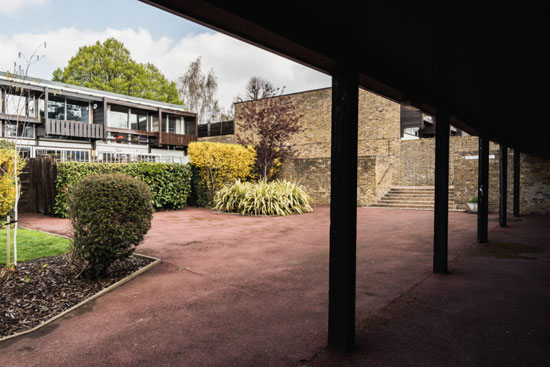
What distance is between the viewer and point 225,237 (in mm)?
7633

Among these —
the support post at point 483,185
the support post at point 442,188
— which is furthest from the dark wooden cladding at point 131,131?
the support post at point 442,188

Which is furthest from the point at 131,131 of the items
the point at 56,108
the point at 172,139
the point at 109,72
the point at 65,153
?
the point at 109,72

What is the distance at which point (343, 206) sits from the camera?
8.66 feet

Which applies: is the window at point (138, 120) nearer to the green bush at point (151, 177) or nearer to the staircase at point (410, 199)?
the green bush at point (151, 177)

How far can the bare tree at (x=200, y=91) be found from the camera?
35531mm

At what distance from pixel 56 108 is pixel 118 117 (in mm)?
3933

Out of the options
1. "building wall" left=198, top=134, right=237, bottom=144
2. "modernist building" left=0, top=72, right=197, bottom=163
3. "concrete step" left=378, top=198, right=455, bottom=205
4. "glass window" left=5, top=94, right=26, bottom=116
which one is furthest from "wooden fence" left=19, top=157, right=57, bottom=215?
"building wall" left=198, top=134, right=237, bottom=144

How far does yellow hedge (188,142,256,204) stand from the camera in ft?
46.3

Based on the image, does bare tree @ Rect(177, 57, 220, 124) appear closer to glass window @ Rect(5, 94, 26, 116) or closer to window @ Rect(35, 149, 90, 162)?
window @ Rect(35, 149, 90, 162)

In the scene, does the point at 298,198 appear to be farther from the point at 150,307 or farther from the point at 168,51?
the point at 168,51

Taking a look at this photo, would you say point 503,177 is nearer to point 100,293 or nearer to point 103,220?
point 103,220

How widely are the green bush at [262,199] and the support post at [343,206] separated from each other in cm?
930

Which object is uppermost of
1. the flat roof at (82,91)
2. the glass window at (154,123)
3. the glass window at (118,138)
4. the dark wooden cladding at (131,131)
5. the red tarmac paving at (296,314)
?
the flat roof at (82,91)

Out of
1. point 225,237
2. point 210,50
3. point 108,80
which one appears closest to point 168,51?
point 210,50
